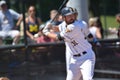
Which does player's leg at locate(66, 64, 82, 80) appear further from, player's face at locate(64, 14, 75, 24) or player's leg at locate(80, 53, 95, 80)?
player's face at locate(64, 14, 75, 24)

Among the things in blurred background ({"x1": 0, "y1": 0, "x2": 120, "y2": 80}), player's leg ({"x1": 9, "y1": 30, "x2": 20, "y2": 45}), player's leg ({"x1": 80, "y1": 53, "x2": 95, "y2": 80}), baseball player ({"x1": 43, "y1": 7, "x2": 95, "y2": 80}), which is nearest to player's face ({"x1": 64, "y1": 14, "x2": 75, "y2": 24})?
baseball player ({"x1": 43, "y1": 7, "x2": 95, "y2": 80})

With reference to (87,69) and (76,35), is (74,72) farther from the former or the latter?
(76,35)

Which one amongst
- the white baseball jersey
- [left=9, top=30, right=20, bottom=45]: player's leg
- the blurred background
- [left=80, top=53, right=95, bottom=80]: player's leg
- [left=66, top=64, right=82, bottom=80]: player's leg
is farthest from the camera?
[left=9, top=30, right=20, bottom=45]: player's leg

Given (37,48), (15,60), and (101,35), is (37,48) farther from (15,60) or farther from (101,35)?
(101,35)

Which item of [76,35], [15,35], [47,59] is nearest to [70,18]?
[76,35]

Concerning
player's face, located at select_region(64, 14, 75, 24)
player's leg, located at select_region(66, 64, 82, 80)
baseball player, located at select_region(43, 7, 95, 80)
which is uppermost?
Result: player's face, located at select_region(64, 14, 75, 24)

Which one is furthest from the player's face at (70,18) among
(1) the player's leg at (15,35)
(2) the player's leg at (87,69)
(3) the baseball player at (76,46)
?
(1) the player's leg at (15,35)

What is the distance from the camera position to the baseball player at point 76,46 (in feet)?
28.3

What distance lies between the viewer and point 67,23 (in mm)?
8711

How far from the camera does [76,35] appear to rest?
342 inches

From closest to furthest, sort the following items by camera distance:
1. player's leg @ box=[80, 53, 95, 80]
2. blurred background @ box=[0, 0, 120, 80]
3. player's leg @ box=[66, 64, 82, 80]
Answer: player's leg @ box=[80, 53, 95, 80], player's leg @ box=[66, 64, 82, 80], blurred background @ box=[0, 0, 120, 80]

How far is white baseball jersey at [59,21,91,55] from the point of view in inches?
341

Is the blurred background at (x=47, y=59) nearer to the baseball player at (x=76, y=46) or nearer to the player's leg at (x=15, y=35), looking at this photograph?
the player's leg at (x=15, y=35)

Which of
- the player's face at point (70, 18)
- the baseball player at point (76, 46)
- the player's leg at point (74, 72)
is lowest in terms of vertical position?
the player's leg at point (74, 72)
